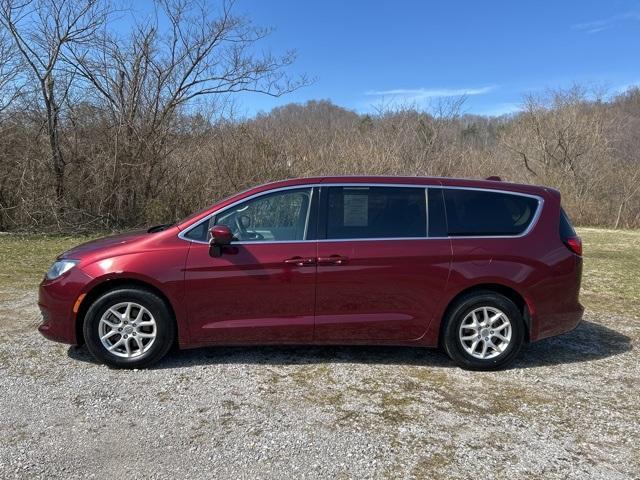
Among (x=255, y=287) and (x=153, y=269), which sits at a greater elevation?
(x=153, y=269)

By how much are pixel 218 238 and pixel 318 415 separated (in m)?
1.66

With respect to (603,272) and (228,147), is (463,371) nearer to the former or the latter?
(603,272)

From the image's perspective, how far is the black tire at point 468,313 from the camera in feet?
14.6

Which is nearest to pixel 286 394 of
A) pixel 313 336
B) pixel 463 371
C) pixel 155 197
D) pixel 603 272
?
pixel 313 336

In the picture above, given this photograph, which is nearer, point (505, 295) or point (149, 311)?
point (149, 311)

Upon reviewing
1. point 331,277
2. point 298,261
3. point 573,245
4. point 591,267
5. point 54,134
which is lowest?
point 591,267

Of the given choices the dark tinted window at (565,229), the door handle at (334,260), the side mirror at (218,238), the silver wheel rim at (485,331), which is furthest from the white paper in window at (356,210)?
the dark tinted window at (565,229)

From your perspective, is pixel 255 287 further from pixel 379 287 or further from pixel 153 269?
pixel 379 287

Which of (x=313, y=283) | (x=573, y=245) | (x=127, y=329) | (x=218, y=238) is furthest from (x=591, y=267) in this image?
(x=127, y=329)

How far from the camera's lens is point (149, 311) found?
14.2ft

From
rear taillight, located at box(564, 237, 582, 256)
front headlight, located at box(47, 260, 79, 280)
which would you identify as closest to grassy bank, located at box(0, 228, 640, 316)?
rear taillight, located at box(564, 237, 582, 256)

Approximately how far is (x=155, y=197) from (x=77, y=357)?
10.9m

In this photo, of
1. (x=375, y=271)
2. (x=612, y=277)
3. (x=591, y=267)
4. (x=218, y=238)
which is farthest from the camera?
(x=591, y=267)

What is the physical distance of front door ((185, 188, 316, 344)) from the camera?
14.1 feet
